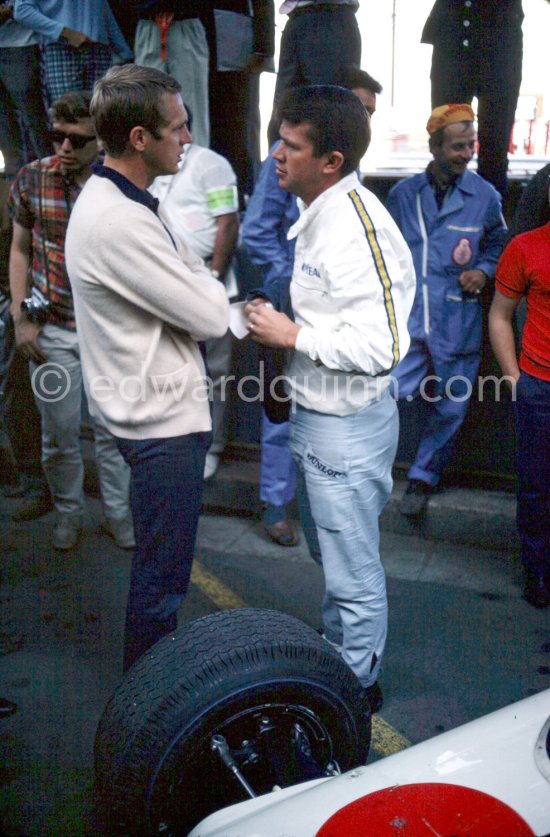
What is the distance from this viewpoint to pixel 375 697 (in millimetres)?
3031

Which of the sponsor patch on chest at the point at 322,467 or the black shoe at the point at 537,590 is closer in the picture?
the sponsor patch on chest at the point at 322,467

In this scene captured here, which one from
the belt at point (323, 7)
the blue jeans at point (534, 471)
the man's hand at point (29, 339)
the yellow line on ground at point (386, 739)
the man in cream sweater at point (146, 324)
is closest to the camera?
the man in cream sweater at point (146, 324)

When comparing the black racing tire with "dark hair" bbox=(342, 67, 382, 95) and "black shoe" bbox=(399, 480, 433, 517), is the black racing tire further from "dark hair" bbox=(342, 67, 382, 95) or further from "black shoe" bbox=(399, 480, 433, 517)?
"dark hair" bbox=(342, 67, 382, 95)

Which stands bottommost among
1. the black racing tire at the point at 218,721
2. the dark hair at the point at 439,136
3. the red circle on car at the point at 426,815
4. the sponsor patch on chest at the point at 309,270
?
the black racing tire at the point at 218,721

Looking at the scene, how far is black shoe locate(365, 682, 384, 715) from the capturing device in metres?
3.00

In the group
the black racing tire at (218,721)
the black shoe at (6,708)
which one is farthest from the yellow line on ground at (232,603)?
the black shoe at (6,708)

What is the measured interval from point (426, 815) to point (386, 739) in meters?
1.57

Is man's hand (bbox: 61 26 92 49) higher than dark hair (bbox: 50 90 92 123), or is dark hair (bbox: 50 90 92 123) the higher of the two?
man's hand (bbox: 61 26 92 49)

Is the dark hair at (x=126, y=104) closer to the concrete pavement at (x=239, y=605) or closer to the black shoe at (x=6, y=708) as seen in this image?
the concrete pavement at (x=239, y=605)

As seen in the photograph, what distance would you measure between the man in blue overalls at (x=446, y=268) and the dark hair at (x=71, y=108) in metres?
1.67

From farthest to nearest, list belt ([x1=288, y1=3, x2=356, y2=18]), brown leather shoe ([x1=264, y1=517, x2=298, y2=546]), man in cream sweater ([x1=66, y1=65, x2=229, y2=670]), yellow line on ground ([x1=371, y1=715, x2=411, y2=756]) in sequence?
1. belt ([x1=288, y1=3, x2=356, y2=18])
2. brown leather shoe ([x1=264, y1=517, x2=298, y2=546])
3. yellow line on ground ([x1=371, y1=715, x2=411, y2=756])
4. man in cream sweater ([x1=66, y1=65, x2=229, y2=670])

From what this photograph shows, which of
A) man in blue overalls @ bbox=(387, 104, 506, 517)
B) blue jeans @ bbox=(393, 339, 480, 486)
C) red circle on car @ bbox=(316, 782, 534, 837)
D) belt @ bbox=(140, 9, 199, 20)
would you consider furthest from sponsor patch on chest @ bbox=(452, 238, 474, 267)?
red circle on car @ bbox=(316, 782, 534, 837)

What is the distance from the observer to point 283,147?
2.54 metres

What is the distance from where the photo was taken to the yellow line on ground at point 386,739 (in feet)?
9.45
